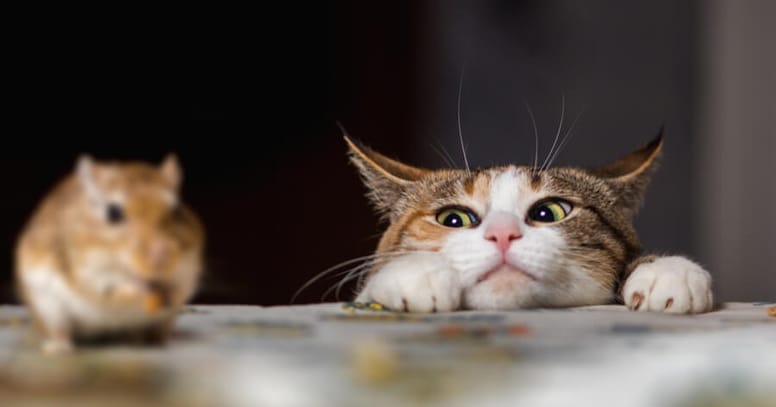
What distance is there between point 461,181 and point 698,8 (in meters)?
2.14

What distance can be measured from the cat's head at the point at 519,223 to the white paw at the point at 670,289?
12 cm

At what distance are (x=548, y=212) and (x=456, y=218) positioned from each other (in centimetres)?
17

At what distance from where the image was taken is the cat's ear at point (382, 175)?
1708 mm

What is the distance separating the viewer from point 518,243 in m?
1.38

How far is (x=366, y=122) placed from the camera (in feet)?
9.23

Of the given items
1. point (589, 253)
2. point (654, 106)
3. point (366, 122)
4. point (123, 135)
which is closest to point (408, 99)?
point (366, 122)

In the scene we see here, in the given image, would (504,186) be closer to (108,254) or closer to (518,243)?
(518,243)

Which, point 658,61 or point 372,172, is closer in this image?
point 372,172

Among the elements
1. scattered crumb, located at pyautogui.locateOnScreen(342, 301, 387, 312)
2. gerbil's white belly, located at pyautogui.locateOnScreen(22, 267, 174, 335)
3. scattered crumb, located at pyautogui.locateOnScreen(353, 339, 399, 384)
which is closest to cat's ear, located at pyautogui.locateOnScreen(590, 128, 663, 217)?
scattered crumb, located at pyautogui.locateOnScreen(342, 301, 387, 312)

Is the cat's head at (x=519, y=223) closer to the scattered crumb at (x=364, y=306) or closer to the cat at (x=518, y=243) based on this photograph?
the cat at (x=518, y=243)

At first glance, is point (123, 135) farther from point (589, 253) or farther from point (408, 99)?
point (408, 99)

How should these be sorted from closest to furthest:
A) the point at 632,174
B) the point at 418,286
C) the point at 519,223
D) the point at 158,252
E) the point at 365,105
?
the point at 158,252
the point at 418,286
the point at 519,223
the point at 632,174
the point at 365,105

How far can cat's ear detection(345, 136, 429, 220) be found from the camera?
1.71 meters

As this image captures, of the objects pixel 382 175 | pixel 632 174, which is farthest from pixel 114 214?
pixel 632 174
